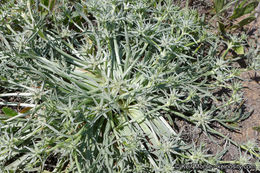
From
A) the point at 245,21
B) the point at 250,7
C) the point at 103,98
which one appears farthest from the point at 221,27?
the point at 103,98

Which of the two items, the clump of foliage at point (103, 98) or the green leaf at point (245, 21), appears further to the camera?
the green leaf at point (245, 21)

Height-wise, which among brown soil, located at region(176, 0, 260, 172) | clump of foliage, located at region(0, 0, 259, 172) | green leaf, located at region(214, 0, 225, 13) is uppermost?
green leaf, located at region(214, 0, 225, 13)

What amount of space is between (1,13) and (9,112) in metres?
1.01

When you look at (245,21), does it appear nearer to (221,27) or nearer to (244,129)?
(221,27)

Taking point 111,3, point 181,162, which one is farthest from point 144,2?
point 181,162

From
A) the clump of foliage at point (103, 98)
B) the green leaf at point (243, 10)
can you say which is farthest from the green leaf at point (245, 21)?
the clump of foliage at point (103, 98)

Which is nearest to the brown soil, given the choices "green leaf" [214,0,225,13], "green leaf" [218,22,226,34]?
"green leaf" [218,22,226,34]

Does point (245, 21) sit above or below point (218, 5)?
below

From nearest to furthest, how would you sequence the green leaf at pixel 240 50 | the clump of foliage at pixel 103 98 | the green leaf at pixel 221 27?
the clump of foliage at pixel 103 98 < the green leaf at pixel 240 50 < the green leaf at pixel 221 27

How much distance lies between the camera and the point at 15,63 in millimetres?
2014

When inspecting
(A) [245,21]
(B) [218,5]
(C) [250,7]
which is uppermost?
(B) [218,5]

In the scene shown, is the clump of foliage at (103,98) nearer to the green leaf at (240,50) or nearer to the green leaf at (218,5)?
the green leaf at (240,50)

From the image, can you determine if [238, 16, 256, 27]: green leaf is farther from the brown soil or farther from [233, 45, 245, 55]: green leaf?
[233, 45, 245, 55]: green leaf

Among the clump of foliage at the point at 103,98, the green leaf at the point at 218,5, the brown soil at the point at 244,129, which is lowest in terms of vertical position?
the brown soil at the point at 244,129
